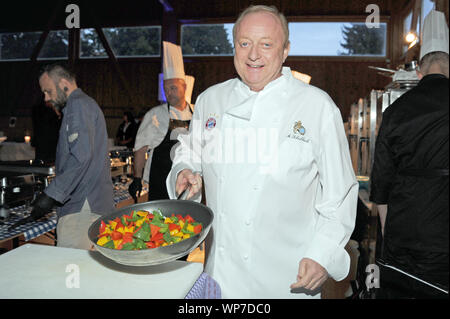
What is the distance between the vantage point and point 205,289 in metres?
1.14

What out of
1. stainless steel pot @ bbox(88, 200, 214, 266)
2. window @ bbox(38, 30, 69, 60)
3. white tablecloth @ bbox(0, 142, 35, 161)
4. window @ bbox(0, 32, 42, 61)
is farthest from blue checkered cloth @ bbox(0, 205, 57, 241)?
window @ bbox(0, 32, 42, 61)

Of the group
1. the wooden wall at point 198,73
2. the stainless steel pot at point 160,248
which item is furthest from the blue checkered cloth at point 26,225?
the wooden wall at point 198,73

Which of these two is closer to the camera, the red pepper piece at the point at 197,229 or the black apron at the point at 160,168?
the red pepper piece at the point at 197,229

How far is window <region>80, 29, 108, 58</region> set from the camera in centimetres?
957

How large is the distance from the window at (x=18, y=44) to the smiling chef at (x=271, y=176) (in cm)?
1093

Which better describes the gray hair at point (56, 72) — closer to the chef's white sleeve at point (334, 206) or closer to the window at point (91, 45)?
the chef's white sleeve at point (334, 206)

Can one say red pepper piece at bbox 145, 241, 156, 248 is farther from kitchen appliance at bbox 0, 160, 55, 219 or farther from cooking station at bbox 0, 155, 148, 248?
kitchen appliance at bbox 0, 160, 55, 219

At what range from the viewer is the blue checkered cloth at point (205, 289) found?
3.46 feet

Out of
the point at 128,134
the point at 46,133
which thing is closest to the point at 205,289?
the point at 46,133

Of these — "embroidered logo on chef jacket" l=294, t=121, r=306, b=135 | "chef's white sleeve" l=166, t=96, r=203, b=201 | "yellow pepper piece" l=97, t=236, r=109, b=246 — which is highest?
"embroidered logo on chef jacket" l=294, t=121, r=306, b=135

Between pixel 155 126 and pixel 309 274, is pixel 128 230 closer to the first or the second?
pixel 309 274

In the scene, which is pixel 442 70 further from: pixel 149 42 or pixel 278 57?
pixel 149 42

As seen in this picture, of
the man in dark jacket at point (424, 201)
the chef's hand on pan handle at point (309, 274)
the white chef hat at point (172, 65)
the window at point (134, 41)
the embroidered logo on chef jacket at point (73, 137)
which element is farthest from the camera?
the window at point (134, 41)
